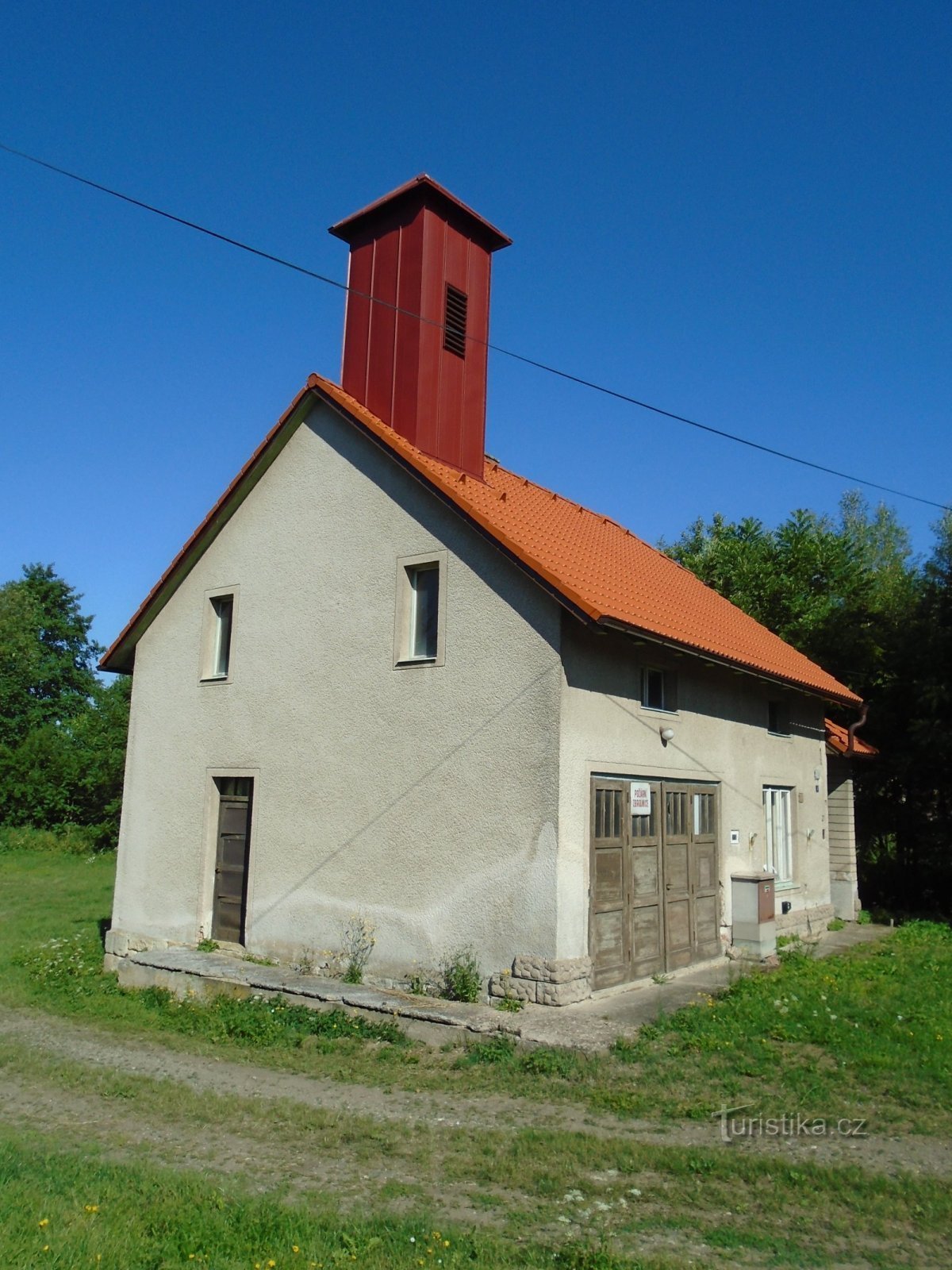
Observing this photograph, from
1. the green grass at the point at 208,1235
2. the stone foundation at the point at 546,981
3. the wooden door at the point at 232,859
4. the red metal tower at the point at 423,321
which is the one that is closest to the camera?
the green grass at the point at 208,1235

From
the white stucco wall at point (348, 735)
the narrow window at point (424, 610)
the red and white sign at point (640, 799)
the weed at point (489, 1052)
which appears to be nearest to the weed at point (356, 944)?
the white stucco wall at point (348, 735)

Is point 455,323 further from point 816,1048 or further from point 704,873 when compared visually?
point 816,1048

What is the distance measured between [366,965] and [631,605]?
512cm

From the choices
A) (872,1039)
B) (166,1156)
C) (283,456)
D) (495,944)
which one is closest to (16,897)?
(283,456)

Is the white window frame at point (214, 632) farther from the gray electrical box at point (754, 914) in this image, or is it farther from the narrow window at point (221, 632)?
the gray electrical box at point (754, 914)

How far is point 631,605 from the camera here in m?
11.3

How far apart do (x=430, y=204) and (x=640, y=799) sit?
8.69 m

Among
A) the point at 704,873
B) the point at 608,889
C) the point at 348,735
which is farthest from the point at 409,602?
the point at 704,873

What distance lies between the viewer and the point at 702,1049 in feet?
27.7

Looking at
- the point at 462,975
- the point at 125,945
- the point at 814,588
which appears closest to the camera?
the point at 462,975

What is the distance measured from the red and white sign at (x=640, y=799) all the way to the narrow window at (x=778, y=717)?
445 cm

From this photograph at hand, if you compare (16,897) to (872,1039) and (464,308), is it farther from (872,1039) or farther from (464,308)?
(872,1039)

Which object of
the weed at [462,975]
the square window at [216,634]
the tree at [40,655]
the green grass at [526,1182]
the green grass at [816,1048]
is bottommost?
the green grass at [526,1182]

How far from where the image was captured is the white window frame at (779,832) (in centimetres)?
1470
